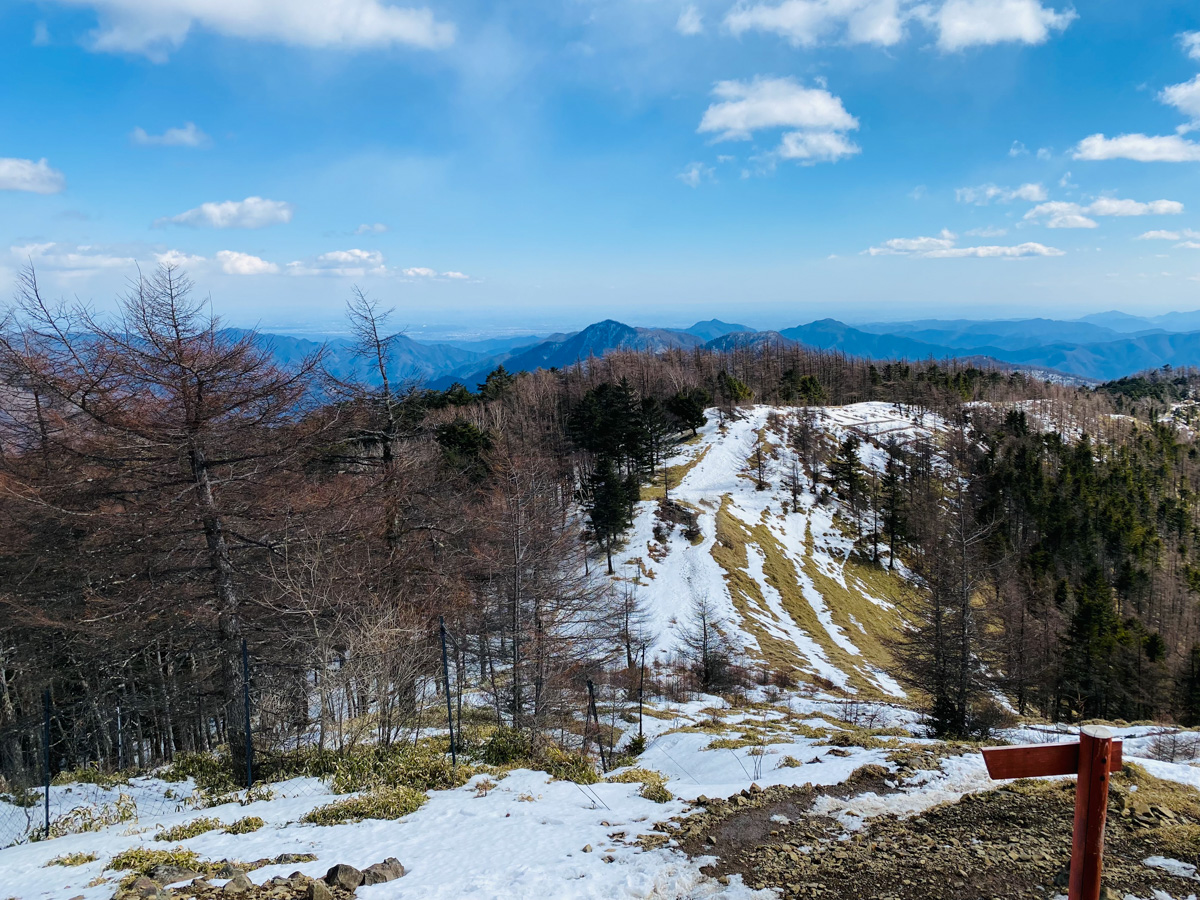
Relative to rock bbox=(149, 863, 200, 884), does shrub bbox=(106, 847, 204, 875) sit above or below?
below

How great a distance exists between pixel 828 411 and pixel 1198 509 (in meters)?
52.3

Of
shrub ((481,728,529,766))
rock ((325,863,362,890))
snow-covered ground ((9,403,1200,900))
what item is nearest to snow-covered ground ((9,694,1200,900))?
snow-covered ground ((9,403,1200,900))

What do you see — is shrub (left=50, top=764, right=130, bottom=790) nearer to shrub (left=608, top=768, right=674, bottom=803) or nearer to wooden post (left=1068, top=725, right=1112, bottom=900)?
shrub (left=608, top=768, right=674, bottom=803)

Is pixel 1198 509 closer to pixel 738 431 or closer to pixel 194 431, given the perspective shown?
pixel 738 431

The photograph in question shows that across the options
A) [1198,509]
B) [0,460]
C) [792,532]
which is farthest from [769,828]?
[1198,509]

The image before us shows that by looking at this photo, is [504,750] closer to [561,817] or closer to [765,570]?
[561,817]

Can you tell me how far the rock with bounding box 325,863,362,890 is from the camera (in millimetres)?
6426

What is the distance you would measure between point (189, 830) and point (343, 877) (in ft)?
12.4

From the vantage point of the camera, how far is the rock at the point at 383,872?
6.62 metres

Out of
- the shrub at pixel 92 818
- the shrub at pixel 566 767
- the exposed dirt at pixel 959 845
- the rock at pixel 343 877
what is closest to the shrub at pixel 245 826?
the shrub at pixel 92 818

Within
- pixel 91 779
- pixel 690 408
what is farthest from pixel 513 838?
pixel 690 408

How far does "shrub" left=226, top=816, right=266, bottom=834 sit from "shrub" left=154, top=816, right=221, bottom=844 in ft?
1.04

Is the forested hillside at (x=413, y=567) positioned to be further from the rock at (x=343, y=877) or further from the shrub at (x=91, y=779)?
the rock at (x=343, y=877)

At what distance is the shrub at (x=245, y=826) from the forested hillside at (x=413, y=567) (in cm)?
255
